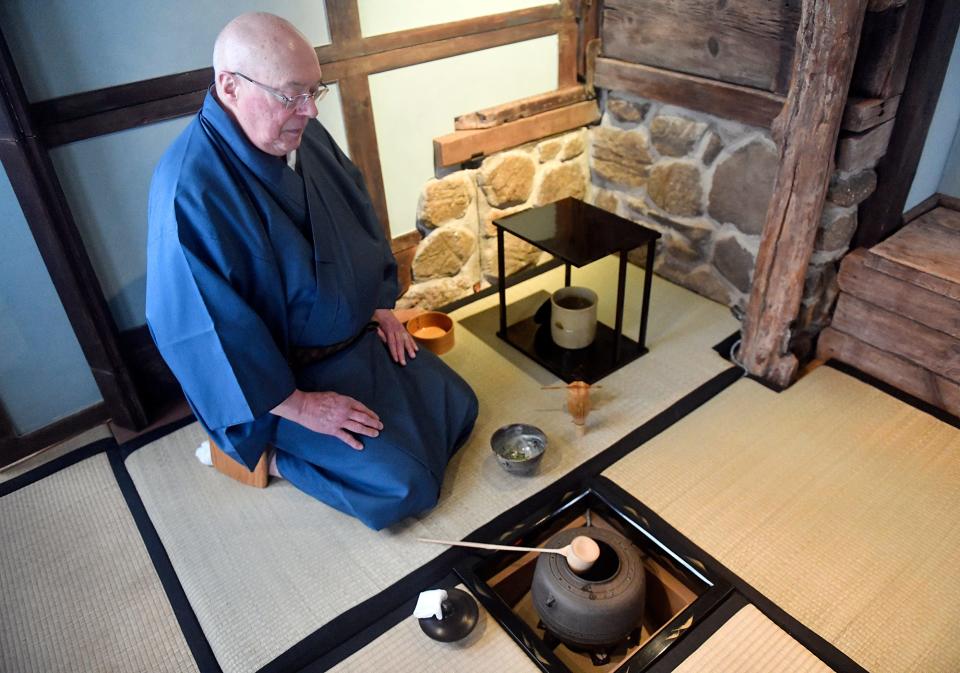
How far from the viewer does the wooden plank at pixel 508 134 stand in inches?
103

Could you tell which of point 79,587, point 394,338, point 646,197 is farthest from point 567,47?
point 79,587

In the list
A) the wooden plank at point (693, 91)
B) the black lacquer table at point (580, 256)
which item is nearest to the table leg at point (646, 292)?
the black lacquer table at point (580, 256)

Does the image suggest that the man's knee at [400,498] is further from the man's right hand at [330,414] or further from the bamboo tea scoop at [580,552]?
the bamboo tea scoop at [580,552]

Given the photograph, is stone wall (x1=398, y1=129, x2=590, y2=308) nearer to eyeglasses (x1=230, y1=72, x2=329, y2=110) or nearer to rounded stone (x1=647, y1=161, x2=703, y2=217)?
rounded stone (x1=647, y1=161, x2=703, y2=217)

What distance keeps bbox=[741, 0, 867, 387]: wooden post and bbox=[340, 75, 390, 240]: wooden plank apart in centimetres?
130

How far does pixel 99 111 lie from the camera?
1919 millimetres

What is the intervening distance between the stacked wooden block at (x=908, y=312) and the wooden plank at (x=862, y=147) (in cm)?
32

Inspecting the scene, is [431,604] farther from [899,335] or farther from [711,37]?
[711,37]

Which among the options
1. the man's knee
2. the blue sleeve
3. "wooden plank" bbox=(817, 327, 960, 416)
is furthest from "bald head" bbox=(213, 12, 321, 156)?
"wooden plank" bbox=(817, 327, 960, 416)

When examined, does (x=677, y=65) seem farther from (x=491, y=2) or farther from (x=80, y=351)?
(x=80, y=351)

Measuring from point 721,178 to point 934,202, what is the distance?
30.4 inches

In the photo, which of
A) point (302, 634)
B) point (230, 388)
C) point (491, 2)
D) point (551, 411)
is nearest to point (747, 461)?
point (551, 411)

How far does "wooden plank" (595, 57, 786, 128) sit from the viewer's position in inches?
91.0

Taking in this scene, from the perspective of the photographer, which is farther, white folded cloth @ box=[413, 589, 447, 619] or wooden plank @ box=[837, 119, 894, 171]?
wooden plank @ box=[837, 119, 894, 171]
